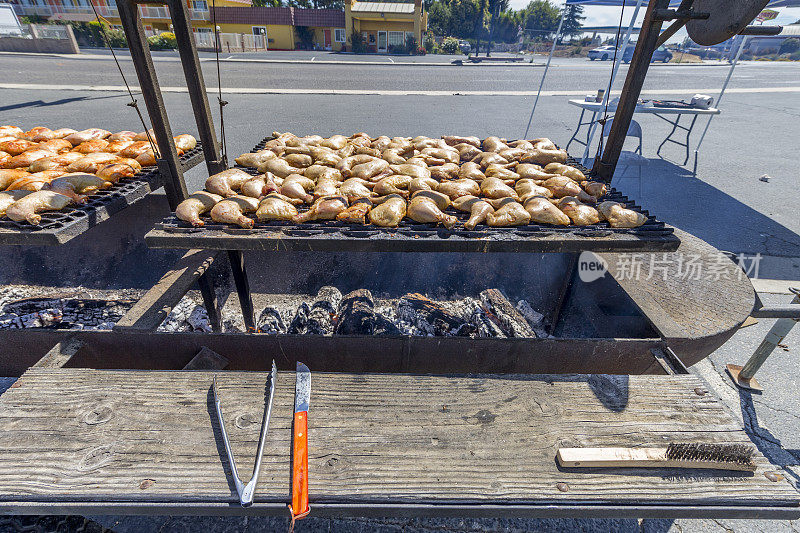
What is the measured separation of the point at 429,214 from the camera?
2174 millimetres

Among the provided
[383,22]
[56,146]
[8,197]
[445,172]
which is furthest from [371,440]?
[383,22]

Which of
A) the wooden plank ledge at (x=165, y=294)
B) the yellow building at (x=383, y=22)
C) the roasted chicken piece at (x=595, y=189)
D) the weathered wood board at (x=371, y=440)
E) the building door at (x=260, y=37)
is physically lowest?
the weathered wood board at (x=371, y=440)

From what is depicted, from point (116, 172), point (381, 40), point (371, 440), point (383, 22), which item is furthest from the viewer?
point (381, 40)

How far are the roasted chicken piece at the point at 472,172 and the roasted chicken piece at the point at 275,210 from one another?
134 centimetres

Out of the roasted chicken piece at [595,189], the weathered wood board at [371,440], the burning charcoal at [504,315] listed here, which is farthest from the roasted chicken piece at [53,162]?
the roasted chicken piece at [595,189]

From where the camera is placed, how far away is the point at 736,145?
9547 millimetres

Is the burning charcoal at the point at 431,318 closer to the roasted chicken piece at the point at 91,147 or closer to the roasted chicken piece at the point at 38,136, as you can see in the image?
the roasted chicken piece at the point at 91,147

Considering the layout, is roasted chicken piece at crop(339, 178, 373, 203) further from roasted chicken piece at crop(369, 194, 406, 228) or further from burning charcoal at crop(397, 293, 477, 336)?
burning charcoal at crop(397, 293, 477, 336)

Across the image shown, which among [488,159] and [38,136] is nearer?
[488,159]

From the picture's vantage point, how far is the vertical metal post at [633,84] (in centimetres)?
234

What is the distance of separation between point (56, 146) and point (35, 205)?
5.74ft

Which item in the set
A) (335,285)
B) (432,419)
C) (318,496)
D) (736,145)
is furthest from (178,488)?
(736,145)

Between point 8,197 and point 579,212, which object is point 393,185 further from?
point 8,197

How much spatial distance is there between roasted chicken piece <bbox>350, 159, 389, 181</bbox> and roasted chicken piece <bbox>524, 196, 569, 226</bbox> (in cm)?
114
